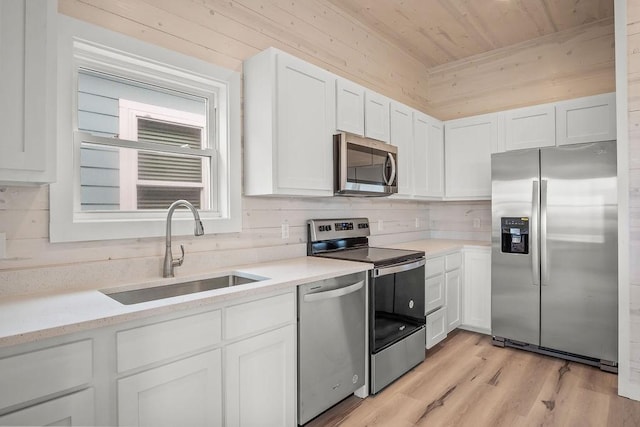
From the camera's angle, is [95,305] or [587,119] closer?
[95,305]

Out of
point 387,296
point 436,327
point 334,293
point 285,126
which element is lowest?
point 436,327

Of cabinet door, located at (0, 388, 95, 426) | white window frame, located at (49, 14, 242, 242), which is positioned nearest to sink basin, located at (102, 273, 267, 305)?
white window frame, located at (49, 14, 242, 242)

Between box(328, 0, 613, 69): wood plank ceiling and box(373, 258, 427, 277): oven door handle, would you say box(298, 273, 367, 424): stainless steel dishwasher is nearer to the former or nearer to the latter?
box(373, 258, 427, 277): oven door handle

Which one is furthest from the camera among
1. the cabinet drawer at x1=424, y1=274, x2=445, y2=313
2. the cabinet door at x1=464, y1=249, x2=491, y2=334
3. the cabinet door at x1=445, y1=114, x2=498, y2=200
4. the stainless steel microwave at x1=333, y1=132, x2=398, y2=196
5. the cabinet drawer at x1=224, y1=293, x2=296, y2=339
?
→ the cabinet door at x1=445, y1=114, x2=498, y2=200

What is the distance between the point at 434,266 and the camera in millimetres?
3174

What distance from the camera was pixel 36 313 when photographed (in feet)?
4.24

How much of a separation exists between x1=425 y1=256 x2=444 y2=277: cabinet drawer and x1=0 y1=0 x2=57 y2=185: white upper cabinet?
264 cm

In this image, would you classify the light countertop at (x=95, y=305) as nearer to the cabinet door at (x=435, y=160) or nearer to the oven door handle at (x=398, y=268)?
the oven door handle at (x=398, y=268)

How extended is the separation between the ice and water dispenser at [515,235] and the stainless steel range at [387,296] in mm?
879

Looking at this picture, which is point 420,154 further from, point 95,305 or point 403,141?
point 95,305

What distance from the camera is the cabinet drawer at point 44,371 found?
3.56ft

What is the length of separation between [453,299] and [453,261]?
1.21ft

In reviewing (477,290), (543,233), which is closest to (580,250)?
(543,233)

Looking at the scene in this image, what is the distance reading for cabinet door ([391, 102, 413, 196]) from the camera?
3297 millimetres
